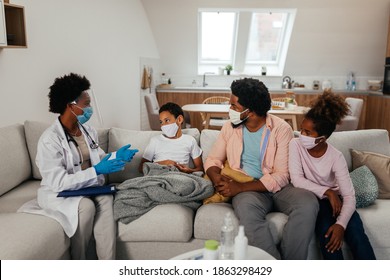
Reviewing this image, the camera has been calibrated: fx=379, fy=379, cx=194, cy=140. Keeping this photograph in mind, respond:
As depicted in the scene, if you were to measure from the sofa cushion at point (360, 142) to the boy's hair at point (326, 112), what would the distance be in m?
0.46

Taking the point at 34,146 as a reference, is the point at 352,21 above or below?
above

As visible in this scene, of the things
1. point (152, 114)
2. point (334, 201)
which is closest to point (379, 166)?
point (334, 201)

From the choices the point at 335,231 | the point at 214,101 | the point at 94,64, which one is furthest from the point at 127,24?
the point at 335,231

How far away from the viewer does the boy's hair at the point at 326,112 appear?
208 centimetres

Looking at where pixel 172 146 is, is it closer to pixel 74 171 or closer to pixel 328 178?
pixel 74 171

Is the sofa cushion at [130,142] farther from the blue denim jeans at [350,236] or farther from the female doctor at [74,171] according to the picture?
the blue denim jeans at [350,236]

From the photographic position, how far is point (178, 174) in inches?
89.1

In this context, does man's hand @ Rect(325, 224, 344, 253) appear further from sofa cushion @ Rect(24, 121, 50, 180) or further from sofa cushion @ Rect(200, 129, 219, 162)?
sofa cushion @ Rect(24, 121, 50, 180)

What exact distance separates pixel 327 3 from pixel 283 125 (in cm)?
401

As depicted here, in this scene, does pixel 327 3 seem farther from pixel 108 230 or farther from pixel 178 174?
pixel 108 230

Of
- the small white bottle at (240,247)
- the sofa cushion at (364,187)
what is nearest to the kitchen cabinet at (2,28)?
the small white bottle at (240,247)

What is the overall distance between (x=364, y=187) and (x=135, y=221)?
1340mm

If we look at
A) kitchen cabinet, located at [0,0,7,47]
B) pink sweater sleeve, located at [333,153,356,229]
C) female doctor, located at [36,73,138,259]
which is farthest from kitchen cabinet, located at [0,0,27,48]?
pink sweater sleeve, located at [333,153,356,229]

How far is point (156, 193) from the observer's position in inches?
84.7
